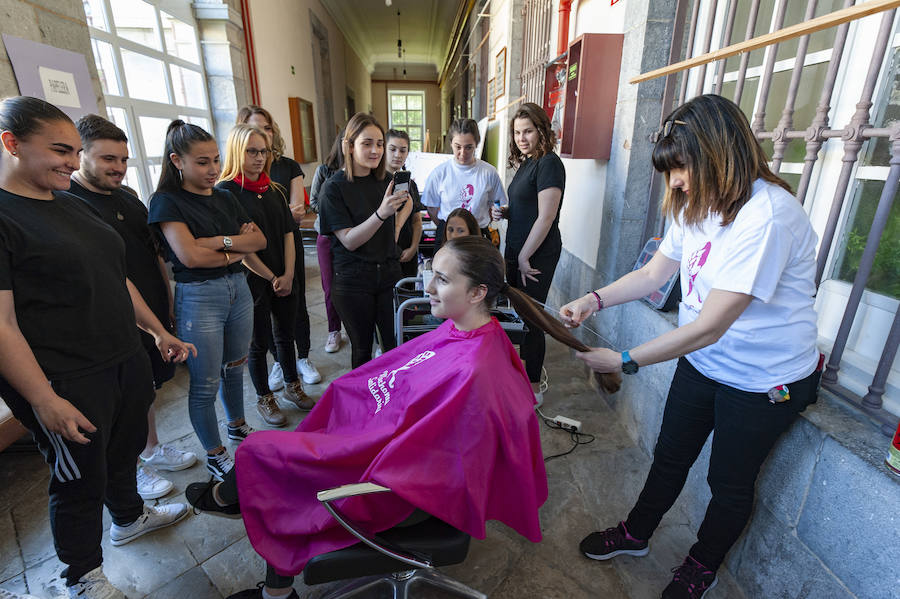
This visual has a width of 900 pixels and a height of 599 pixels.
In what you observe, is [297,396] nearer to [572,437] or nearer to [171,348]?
[171,348]

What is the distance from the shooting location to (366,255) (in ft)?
6.66

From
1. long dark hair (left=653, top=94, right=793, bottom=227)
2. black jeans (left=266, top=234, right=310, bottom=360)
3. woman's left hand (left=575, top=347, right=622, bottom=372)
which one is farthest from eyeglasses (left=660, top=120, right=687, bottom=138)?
black jeans (left=266, top=234, right=310, bottom=360)

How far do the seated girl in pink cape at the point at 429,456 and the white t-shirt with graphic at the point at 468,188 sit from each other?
1.65m

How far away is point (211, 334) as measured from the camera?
171cm

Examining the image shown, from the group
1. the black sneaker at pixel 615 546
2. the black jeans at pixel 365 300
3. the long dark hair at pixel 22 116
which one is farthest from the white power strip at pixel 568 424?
the long dark hair at pixel 22 116

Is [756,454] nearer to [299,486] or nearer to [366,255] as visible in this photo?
[299,486]

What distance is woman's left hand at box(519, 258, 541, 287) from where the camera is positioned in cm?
248

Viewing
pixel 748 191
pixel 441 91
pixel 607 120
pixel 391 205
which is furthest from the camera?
pixel 441 91

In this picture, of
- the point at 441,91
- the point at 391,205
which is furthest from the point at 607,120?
the point at 441,91

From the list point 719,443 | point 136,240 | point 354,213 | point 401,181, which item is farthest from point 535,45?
point 719,443

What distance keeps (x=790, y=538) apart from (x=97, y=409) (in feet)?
6.79

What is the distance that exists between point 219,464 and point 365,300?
965 millimetres

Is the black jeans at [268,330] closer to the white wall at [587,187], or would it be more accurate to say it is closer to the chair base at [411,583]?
the chair base at [411,583]

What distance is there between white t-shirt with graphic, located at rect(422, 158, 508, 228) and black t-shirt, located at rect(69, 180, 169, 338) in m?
1.82
